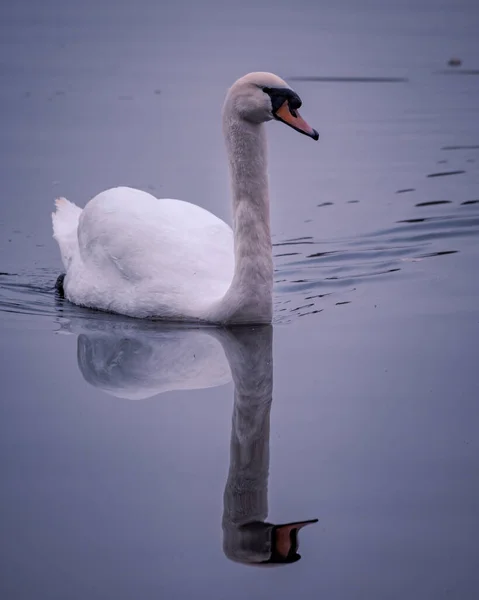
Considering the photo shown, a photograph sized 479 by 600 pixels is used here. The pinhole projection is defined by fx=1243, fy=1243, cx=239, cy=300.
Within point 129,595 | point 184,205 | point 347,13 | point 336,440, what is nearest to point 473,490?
point 336,440

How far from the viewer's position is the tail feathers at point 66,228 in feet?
31.9

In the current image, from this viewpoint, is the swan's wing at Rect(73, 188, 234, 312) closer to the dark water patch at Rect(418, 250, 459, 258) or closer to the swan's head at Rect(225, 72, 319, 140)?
the swan's head at Rect(225, 72, 319, 140)

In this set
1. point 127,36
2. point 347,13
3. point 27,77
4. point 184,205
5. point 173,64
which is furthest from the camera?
point 347,13

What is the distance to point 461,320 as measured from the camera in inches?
325

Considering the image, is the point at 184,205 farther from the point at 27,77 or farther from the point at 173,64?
the point at 173,64

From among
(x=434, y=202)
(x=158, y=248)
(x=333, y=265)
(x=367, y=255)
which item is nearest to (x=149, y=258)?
(x=158, y=248)

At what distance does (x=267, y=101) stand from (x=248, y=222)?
827 mm

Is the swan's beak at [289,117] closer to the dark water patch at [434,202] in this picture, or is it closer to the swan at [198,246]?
the swan at [198,246]

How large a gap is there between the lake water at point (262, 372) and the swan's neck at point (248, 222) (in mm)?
207

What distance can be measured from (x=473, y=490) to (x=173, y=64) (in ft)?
50.0

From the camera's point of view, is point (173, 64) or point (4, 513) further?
point (173, 64)

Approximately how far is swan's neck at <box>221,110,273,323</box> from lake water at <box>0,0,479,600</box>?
207 mm

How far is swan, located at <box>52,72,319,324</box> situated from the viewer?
7.81 m

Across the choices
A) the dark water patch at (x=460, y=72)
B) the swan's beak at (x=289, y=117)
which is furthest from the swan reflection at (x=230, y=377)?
the dark water patch at (x=460, y=72)
